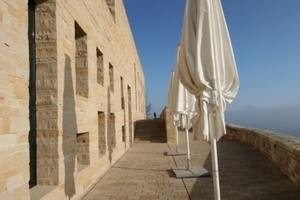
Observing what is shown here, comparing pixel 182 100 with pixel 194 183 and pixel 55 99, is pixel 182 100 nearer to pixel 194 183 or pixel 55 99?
pixel 194 183

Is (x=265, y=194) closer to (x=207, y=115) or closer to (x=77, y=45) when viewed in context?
(x=207, y=115)

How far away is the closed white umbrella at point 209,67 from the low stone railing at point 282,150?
2356 millimetres

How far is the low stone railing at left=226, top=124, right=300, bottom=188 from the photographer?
5150 mm

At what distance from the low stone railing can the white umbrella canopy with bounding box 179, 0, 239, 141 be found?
7.69 feet

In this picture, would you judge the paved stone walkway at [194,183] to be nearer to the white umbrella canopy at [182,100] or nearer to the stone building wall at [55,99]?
the stone building wall at [55,99]

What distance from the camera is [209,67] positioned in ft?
11.4

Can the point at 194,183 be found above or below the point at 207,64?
below

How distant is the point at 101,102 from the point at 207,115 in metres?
4.02

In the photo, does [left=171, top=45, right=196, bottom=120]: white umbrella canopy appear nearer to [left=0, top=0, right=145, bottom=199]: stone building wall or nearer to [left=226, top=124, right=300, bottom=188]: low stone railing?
[left=0, top=0, right=145, bottom=199]: stone building wall

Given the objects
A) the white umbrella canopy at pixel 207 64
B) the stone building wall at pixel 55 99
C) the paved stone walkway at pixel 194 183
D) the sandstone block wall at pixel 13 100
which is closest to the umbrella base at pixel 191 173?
the paved stone walkway at pixel 194 183

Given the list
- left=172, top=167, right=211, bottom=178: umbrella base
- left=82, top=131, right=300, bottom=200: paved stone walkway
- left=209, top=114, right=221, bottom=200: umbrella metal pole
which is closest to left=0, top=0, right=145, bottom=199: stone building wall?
left=82, top=131, right=300, bottom=200: paved stone walkway

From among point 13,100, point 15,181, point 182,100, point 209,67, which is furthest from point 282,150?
point 13,100

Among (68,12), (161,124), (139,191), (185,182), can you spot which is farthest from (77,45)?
(161,124)

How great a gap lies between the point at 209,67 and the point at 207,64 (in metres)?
0.05
